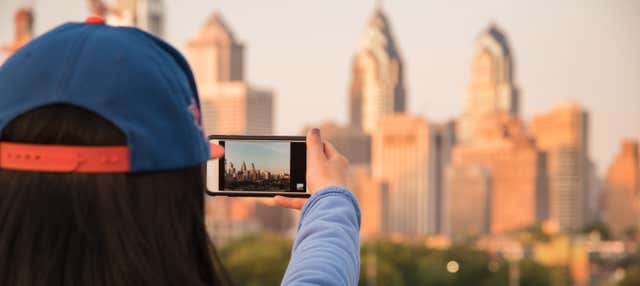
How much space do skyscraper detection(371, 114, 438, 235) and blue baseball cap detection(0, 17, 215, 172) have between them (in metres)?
106

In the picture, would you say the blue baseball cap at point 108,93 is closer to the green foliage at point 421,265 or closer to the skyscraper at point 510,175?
the green foliage at point 421,265

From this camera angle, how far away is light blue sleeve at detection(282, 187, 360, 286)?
62.6 inches

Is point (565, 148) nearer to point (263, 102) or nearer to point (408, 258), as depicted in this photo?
point (263, 102)

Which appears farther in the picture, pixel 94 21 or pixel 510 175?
pixel 510 175

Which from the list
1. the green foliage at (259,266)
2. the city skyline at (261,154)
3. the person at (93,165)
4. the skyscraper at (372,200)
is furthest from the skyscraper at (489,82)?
the person at (93,165)

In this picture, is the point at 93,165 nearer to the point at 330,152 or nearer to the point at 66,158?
the point at 66,158

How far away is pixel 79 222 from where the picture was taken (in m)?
1.47

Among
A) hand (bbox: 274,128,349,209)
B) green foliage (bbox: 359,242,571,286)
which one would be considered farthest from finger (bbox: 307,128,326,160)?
green foliage (bbox: 359,242,571,286)

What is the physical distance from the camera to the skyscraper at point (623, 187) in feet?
377

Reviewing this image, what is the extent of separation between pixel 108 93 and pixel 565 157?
118 m

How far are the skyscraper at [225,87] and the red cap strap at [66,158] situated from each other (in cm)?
10373

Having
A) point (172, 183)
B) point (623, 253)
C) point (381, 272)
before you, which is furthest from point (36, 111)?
point (623, 253)

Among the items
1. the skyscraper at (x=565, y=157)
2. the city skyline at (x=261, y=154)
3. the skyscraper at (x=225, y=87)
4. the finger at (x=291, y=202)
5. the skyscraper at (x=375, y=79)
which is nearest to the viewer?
the finger at (x=291, y=202)

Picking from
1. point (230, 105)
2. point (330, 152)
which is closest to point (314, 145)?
point (330, 152)
